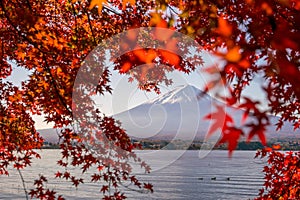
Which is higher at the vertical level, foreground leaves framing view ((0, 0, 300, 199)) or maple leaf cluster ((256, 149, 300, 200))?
foreground leaves framing view ((0, 0, 300, 199))

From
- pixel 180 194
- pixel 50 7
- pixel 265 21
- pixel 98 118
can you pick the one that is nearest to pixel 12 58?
pixel 50 7

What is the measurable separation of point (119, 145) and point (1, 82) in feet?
12.3

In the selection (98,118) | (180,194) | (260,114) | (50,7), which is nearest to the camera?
(260,114)

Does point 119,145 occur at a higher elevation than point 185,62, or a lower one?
lower

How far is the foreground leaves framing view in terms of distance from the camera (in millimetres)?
3779

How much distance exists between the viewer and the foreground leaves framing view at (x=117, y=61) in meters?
3.78

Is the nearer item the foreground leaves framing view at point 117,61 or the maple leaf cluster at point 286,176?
the foreground leaves framing view at point 117,61

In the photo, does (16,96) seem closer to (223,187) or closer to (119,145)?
(119,145)

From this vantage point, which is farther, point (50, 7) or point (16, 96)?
point (50, 7)

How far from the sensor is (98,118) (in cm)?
781

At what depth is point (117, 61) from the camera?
28.0ft

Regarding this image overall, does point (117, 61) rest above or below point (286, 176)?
above

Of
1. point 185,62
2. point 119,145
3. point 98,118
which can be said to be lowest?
point 119,145

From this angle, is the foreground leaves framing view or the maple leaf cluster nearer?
the foreground leaves framing view
